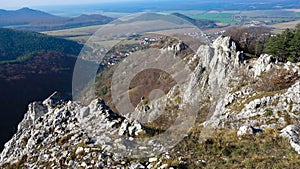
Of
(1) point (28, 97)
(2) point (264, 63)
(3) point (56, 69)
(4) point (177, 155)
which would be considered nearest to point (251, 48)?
(2) point (264, 63)

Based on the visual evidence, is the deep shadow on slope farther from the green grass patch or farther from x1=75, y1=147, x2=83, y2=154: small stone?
the green grass patch

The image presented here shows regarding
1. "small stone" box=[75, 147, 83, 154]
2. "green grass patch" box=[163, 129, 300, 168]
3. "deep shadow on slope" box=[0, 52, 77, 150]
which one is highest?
"green grass patch" box=[163, 129, 300, 168]

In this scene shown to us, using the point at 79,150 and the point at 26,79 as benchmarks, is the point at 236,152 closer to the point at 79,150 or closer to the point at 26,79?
the point at 79,150

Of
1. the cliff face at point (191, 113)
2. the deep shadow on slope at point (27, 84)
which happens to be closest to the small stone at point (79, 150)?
the cliff face at point (191, 113)

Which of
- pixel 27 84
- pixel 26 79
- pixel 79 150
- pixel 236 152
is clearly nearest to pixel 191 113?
pixel 79 150

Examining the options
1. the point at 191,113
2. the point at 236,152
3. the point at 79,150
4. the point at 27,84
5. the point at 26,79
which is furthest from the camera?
the point at 26,79

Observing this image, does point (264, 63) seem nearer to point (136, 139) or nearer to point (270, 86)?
point (270, 86)

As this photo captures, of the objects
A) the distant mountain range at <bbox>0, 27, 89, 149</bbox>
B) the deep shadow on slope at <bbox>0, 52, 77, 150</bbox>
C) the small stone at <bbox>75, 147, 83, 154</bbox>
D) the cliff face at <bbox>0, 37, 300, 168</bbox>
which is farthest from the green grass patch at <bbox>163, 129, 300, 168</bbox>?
the distant mountain range at <bbox>0, 27, 89, 149</bbox>

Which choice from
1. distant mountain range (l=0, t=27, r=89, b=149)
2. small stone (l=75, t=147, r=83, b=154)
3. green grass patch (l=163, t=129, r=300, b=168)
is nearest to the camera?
green grass patch (l=163, t=129, r=300, b=168)
